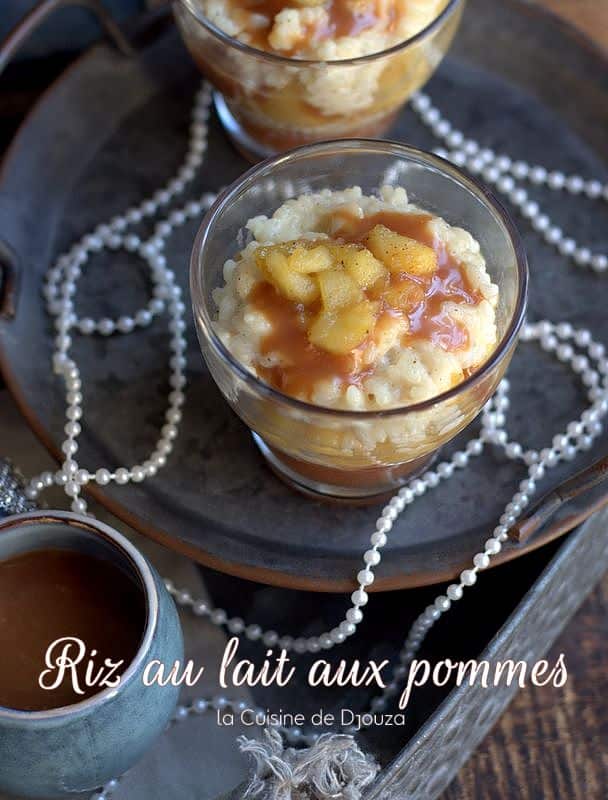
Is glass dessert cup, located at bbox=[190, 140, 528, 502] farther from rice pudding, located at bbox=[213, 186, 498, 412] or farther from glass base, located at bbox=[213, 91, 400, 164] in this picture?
glass base, located at bbox=[213, 91, 400, 164]

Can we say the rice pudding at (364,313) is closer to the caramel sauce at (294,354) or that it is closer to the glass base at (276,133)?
the caramel sauce at (294,354)

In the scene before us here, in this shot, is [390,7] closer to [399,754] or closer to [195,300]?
[195,300]

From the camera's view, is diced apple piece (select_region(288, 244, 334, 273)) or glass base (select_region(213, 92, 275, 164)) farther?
glass base (select_region(213, 92, 275, 164))

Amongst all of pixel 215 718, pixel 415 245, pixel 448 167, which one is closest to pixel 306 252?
pixel 415 245

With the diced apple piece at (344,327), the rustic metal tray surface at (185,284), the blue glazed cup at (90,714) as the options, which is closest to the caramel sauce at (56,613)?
the blue glazed cup at (90,714)

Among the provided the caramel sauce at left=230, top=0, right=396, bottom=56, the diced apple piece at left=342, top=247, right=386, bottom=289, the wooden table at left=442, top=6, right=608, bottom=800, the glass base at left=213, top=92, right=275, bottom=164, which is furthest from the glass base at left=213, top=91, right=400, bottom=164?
the wooden table at left=442, top=6, right=608, bottom=800

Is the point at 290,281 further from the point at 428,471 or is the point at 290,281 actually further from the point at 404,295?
the point at 428,471
